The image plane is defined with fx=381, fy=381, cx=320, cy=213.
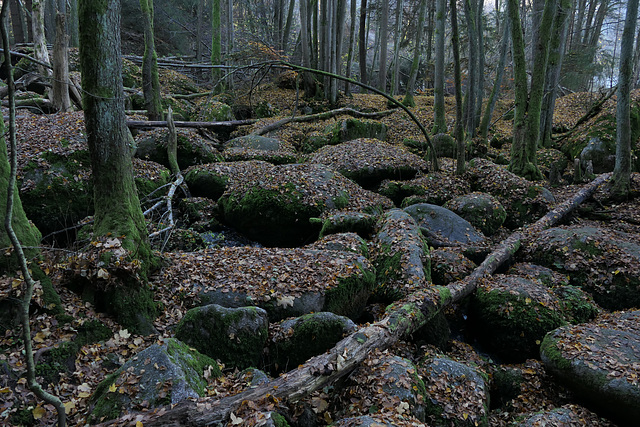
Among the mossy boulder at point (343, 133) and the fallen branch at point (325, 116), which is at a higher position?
the fallen branch at point (325, 116)

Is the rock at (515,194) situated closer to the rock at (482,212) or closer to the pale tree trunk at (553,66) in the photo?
the rock at (482,212)

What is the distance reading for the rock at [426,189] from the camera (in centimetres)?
1159

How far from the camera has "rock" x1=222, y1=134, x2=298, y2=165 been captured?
14.0 meters

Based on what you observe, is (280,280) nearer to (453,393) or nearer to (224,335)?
(224,335)

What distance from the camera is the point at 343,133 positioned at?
16391mm

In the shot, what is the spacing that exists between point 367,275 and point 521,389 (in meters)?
2.88

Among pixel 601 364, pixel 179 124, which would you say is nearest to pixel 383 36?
pixel 179 124

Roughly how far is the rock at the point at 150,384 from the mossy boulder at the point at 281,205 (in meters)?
5.66

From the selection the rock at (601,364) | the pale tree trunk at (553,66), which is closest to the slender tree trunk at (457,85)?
the pale tree trunk at (553,66)

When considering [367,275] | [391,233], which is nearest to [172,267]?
[367,275]

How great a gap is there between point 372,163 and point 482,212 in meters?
4.05

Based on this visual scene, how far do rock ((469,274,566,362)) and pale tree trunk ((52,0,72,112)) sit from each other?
11.2 metres

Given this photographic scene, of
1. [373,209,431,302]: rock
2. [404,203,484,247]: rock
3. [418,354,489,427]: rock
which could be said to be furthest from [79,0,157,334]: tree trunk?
[404,203,484,247]: rock

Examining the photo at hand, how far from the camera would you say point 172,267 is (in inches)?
246
